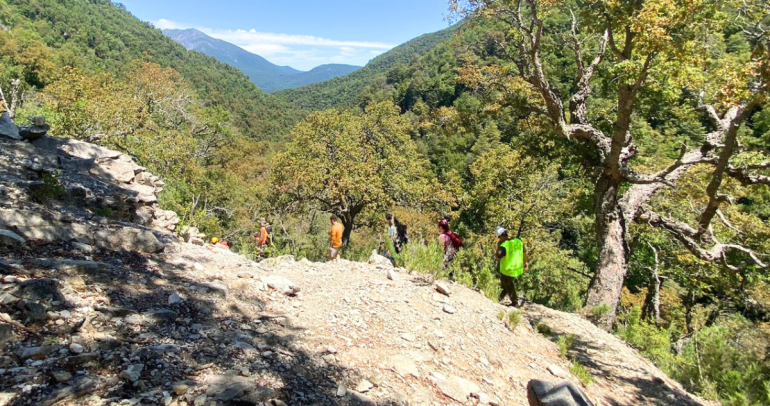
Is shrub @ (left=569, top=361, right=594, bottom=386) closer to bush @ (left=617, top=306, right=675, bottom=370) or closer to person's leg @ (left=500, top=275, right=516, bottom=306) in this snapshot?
person's leg @ (left=500, top=275, right=516, bottom=306)

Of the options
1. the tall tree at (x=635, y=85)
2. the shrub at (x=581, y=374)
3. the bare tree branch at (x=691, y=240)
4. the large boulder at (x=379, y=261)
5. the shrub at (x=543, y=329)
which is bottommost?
the shrub at (x=543, y=329)

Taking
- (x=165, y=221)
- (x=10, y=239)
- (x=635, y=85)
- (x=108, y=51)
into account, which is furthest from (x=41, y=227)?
(x=108, y=51)

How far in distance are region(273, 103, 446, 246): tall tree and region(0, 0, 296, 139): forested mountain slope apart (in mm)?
40300

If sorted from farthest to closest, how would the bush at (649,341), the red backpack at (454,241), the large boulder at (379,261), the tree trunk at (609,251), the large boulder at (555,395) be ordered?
the tree trunk at (609,251), the red backpack at (454,241), the large boulder at (379,261), the bush at (649,341), the large boulder at (555,395)

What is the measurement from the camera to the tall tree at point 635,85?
634 centimetres

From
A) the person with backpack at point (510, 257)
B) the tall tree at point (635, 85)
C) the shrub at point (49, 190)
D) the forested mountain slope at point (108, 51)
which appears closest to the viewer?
the shrub at point (49, 190)

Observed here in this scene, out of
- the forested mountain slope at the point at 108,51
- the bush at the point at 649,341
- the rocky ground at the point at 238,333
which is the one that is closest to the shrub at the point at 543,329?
the rocky ground at the point at 238,333

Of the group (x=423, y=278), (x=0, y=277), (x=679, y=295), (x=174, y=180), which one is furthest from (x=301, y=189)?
(x=679, y=295)

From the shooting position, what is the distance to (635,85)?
7266 mm

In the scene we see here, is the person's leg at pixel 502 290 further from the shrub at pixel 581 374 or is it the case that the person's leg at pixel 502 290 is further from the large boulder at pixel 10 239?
the large boulder at pixel 10 239

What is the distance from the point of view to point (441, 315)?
5.36 m

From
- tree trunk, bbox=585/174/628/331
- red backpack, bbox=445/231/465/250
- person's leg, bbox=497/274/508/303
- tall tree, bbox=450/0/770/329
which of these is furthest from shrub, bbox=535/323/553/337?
tree trunk, bbox=585/174/628/331

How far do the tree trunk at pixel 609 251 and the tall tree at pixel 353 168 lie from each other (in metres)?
9.44

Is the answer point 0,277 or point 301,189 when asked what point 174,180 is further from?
point 0,277
